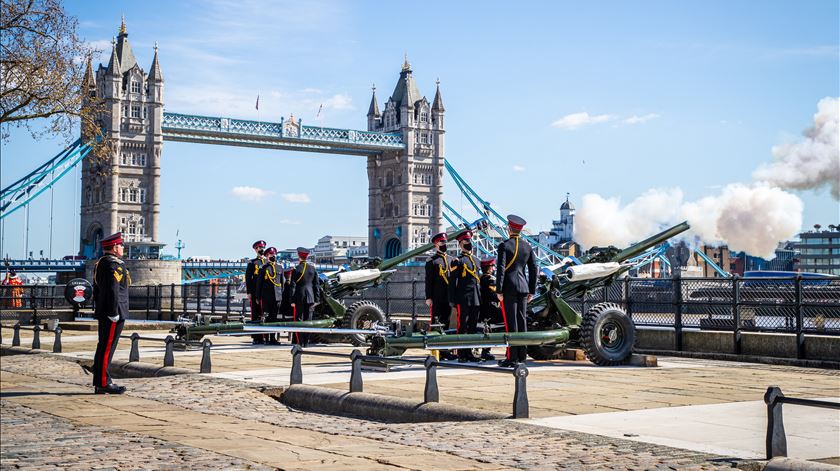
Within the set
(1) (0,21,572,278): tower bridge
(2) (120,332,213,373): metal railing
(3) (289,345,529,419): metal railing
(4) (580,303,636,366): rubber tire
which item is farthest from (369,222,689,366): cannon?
(1) (0,21,572,278): tower bridge

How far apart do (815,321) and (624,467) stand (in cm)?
976

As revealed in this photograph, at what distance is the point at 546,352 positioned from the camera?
1502 centimetres

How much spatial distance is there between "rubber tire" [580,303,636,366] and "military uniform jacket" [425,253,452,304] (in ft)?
7.96

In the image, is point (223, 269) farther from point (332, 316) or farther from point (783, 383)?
point (783, 383)

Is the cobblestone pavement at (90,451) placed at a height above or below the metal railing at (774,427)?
below

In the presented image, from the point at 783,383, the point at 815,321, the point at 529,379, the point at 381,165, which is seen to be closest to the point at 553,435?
the point at 529,379

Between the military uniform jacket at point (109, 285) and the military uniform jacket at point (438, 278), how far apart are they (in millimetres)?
5584

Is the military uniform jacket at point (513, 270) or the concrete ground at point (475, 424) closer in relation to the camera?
the concrete ground at point (475, 424)

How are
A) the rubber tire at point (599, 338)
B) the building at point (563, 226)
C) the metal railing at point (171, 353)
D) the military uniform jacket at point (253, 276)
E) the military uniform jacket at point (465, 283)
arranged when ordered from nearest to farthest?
the metal railing at point (171, 353) → the rubber tire at point (599, 338) → the military uniform jacket at point (465, 283) → the military uniform jacket at point (253, 276) → the building at point (563, 226)

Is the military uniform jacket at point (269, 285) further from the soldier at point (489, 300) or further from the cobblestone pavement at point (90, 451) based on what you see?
the cobblestone pavement at point (90, 451)

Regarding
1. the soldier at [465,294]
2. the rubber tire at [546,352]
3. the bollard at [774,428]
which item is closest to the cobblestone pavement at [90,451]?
the bollard at [774,428]

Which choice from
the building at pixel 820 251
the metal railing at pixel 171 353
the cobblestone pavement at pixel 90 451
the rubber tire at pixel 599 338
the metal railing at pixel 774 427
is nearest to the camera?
the cobblestone pavement at pixel 90 451

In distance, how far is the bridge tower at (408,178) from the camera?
140 m

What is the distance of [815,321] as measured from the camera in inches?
604
